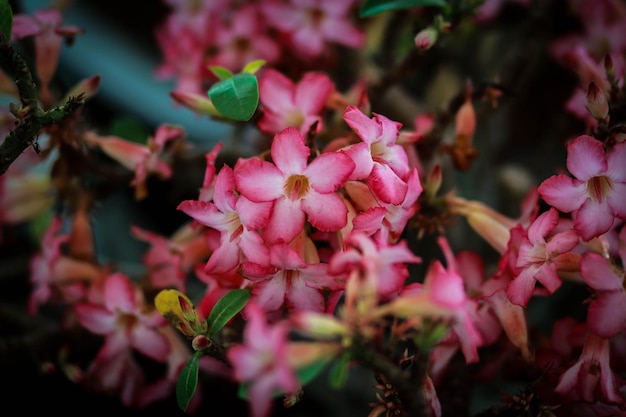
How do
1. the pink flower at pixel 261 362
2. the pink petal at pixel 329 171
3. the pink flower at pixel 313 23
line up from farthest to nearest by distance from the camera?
the pink flower at pixel 313 23 < the pink petal at pixel 329 171 < the pink flower at pixel 261 362

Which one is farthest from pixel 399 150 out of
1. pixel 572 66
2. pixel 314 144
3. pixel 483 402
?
pixel 483 402

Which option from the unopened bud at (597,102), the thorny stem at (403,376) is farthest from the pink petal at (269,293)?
the unopened bud at (597,102)

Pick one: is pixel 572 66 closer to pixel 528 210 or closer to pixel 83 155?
pixel 528 210

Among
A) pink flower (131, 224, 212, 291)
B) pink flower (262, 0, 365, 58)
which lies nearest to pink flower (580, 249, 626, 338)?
pink flower (131, 224, 212, 291)

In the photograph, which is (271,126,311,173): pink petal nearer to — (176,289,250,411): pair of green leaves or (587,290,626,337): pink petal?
(176,289,250,411): pair of green leaves

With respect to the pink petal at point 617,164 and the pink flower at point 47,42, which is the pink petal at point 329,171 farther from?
the pink flower at point 47,42

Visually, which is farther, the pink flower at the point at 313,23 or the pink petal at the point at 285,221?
the pink flower at the point at 313,23

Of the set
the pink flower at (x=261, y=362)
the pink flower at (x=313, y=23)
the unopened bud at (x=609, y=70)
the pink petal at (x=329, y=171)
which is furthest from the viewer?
the pink flower at (x=313, y=23)
